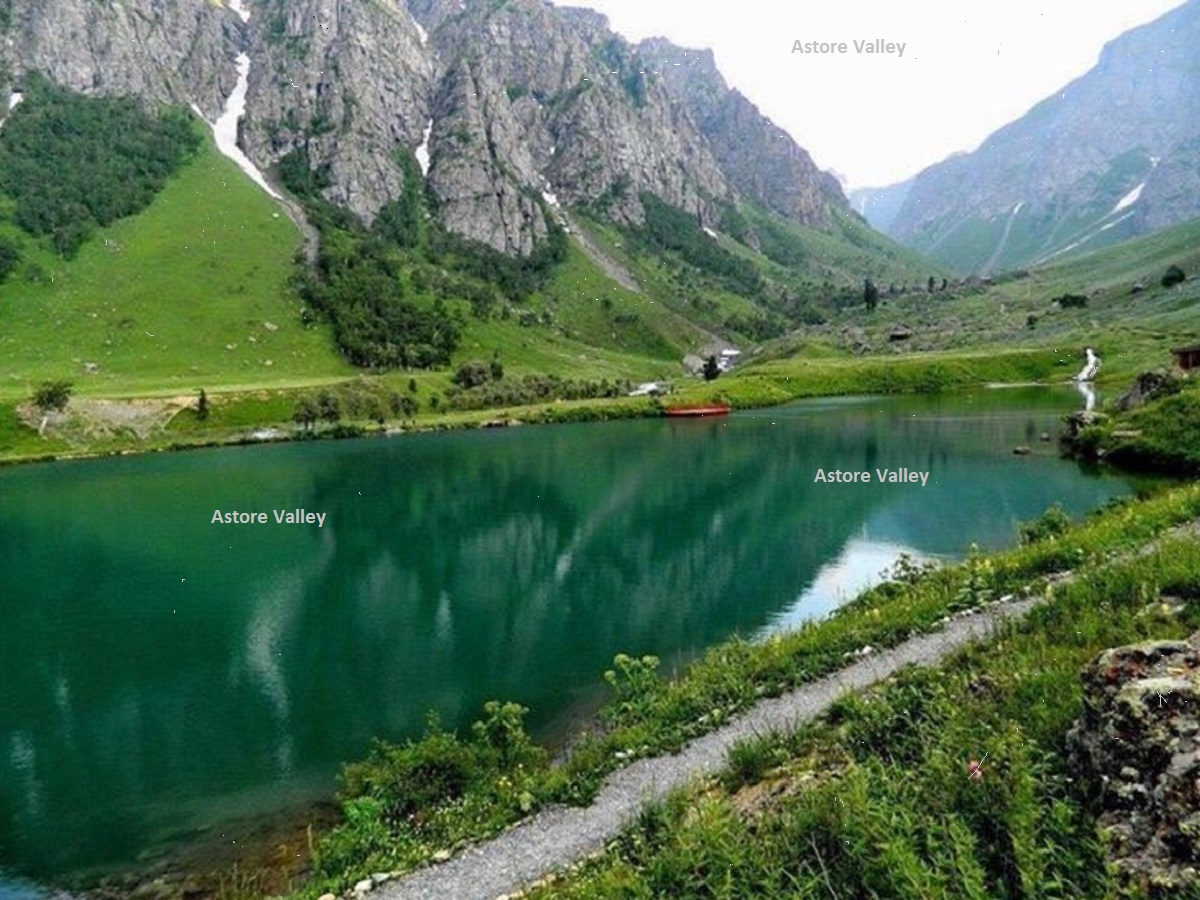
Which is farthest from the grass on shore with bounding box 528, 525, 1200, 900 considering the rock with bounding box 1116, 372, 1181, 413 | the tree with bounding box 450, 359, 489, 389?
the tree with bounding box 450, 359, 489, 389

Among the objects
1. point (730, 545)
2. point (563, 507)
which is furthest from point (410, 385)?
point (730, 545)

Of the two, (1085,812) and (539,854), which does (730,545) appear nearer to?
(539,854)

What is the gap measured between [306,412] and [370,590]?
108 metres

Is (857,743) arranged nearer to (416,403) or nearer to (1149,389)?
(1149,389)

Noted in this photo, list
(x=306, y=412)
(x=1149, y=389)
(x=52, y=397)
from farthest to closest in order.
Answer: (x=306, y=412), (x=52, y=397), (x=1149, y=389)

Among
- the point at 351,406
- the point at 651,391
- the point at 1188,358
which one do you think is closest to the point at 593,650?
the point at 1188,358

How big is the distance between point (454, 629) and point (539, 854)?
25491 mm

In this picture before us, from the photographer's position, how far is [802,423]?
120938 mm

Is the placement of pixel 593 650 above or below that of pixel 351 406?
above

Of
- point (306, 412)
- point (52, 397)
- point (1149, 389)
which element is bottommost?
point (306, 412)

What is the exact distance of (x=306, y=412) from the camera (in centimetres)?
14725

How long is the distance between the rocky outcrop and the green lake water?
2017cm

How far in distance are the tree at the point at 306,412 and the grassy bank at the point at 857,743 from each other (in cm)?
13183

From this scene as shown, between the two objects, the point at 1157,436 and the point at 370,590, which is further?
the point at 1157,436
